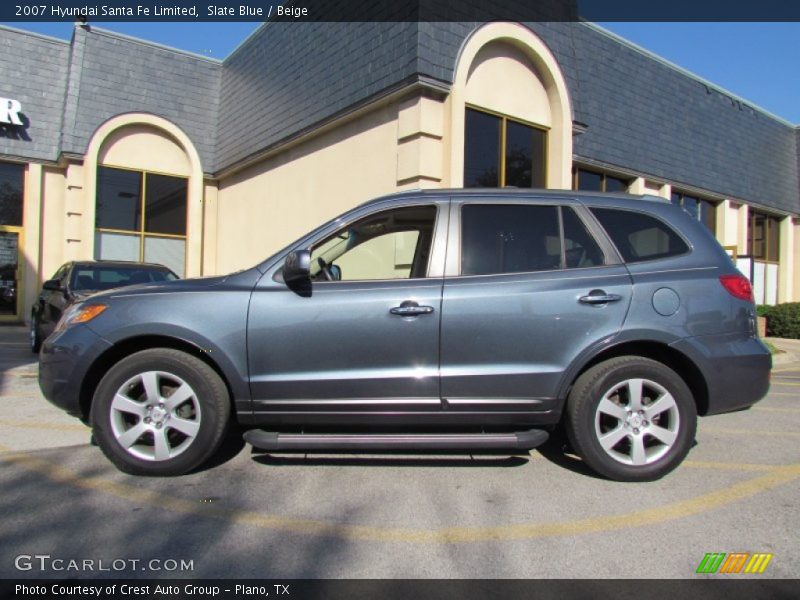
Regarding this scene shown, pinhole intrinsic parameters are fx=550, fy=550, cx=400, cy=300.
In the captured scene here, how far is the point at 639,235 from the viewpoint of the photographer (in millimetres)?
3939

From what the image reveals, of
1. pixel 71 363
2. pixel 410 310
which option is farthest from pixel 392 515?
pixel 71 363

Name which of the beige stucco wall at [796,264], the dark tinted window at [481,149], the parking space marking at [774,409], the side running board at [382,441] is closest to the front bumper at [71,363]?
the side running board at [382,441]

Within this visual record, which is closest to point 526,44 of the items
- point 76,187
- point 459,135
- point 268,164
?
point 459,135

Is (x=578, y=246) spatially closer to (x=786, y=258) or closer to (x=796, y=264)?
(x=786, y=258)

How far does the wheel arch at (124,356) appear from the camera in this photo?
12.1 feet

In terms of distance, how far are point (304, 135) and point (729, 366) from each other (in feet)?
29.3

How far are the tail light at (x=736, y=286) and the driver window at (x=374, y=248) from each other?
202 centimetres

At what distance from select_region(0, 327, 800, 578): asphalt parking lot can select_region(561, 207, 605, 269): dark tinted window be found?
58.5 inches

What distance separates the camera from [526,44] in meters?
9.32

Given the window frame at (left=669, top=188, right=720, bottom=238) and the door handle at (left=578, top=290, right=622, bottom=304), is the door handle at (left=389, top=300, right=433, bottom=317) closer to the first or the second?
the door handle at (left=578, top=290, right=622, bottom=304)

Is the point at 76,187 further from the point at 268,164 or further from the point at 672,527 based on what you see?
the point at 672,527

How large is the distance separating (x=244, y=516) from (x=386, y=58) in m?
7.31

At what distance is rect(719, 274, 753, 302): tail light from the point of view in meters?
3.74

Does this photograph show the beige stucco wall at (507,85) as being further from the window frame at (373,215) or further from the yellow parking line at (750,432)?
the yellow parking line at (750,432)
